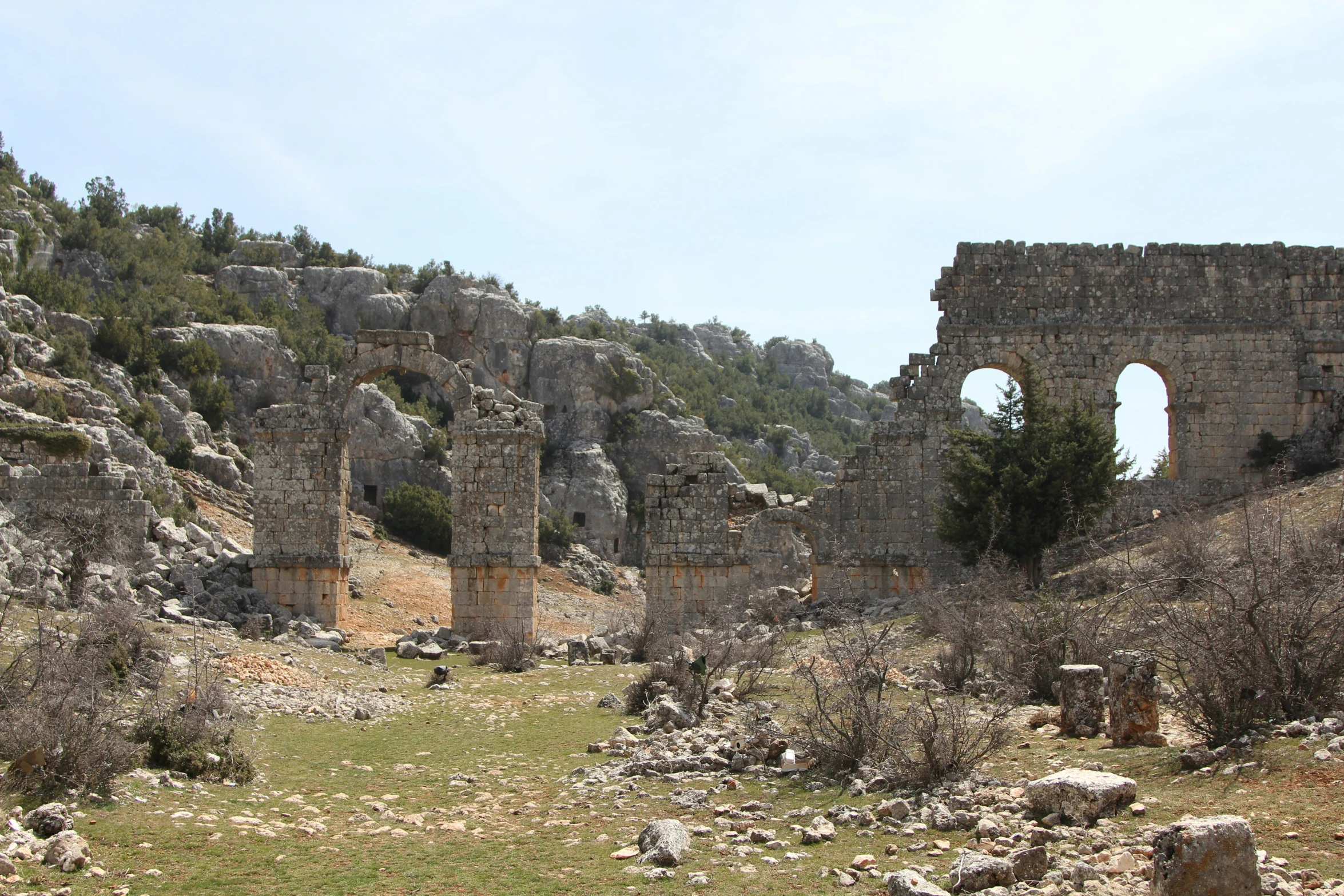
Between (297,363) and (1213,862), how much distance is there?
3925 centimetres

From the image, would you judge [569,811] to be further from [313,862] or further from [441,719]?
[441,719]

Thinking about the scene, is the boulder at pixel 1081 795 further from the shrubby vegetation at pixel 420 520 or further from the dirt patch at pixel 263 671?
the shrubby vegetation at pixel 420 520

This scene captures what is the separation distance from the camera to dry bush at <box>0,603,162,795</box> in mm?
6840

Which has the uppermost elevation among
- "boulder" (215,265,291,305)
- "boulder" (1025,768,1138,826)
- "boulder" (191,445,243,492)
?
"boulder" (215,265,291,305)

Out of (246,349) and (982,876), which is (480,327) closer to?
(246,349)

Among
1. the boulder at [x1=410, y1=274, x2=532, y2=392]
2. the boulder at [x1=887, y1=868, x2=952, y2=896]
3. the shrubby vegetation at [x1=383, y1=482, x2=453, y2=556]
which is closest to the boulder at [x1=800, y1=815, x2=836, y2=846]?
the boulder at [x1=887, y1=868, x2=952, y2=896]

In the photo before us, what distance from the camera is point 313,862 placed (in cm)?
618

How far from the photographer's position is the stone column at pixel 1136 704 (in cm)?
750

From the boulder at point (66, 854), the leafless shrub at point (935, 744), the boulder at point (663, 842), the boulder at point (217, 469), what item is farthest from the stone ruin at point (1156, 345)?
the boulder at point (217, 469)

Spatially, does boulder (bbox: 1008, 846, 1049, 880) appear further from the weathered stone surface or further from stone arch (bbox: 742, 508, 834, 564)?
stone arch (bbox: 742, 508, 834, 564)

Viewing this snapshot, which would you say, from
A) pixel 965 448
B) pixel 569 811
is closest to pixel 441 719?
pixel 569 811

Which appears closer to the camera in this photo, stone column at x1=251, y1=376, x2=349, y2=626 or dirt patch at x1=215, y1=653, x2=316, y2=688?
dirt patch at x1=215, y1=653, x2=316, y2=688

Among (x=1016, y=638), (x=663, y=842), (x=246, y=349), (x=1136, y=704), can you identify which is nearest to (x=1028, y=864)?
(x=663, y=842)

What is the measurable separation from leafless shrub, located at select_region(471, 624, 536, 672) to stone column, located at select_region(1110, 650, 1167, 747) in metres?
8.72
